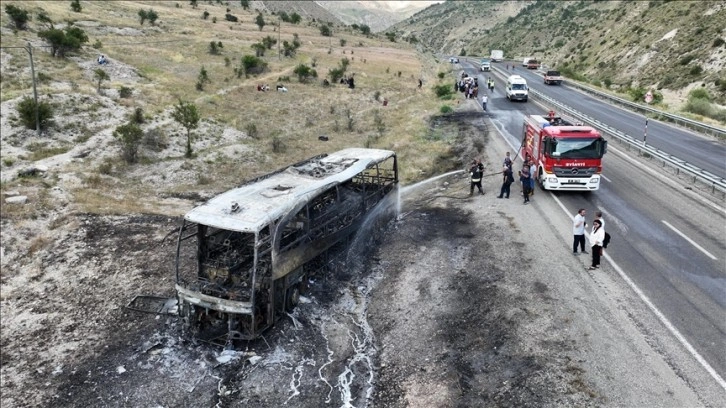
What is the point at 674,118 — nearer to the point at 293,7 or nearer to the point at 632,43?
the point at 632,43

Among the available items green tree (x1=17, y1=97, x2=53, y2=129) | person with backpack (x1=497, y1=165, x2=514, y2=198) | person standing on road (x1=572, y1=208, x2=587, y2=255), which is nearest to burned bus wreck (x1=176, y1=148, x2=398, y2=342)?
person standing on road (x1=572, y1=208, x2=587, y2=255)

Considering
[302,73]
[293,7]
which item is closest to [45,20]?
[302,73]

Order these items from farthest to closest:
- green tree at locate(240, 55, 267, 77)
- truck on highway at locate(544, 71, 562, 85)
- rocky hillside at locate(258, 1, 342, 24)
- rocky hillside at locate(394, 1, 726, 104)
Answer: rocky hillside at locate(258, 1, 342, 24) → truck on highway at locate(544, 71, 562, 85) → green tree at locate(240, 55, 267, 77) → rocky hillside at locate(394, 1, 726, 104)

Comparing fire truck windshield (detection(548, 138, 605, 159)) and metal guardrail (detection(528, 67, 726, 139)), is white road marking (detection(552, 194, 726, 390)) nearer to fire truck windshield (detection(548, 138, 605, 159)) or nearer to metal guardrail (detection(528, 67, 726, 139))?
fire truck windshield (detection(548, 138, 605, 159))

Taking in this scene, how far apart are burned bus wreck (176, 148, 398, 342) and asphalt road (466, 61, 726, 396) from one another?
807cm

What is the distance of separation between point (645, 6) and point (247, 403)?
300ft

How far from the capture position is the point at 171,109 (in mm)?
37719

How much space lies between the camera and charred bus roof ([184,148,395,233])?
38.8ft

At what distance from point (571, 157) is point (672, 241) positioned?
5100mm

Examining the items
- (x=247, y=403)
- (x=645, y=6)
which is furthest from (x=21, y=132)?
(x=645, y=6)

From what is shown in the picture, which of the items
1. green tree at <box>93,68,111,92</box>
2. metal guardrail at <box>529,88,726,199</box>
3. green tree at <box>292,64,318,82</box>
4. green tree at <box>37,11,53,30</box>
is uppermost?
green tree at <box>37,11,53,30</box>

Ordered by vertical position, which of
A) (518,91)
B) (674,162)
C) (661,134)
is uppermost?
(518,91)

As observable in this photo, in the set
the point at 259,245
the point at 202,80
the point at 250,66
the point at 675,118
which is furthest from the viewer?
the point at 250,66

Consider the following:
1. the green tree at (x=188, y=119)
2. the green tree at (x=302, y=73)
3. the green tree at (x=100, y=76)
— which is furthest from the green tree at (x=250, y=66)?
the green tree at (x=188, y=119)
